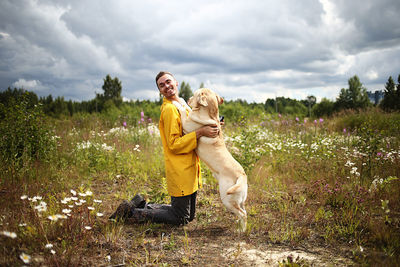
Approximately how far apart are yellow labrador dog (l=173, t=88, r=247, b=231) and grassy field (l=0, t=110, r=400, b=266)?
629 millimetres

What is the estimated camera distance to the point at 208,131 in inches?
123

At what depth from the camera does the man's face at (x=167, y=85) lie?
3458 millimetres

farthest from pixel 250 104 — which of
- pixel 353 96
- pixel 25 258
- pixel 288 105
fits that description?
pixel 25 258

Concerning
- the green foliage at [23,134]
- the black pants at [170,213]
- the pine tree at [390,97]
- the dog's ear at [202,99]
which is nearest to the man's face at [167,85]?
the dog's ear at [202,99]

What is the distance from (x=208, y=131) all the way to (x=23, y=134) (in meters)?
4.63

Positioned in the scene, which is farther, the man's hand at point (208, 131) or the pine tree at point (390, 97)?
the pine tree at point (390, 97)

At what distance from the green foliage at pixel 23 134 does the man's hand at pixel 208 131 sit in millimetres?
3952

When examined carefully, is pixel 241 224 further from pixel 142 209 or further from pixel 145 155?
pixel 145 155

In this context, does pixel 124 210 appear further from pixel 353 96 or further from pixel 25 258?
pixel 353 96

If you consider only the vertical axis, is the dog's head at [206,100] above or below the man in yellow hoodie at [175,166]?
above

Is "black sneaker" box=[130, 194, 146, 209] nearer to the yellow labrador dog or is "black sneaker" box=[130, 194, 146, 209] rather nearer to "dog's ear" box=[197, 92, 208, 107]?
the yellow labrador dog

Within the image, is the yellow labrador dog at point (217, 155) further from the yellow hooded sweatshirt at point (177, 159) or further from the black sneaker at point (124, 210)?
the black sneaker at point (124, 210)

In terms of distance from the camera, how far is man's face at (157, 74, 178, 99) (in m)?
3.46

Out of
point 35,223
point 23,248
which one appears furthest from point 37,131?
point 23,248
